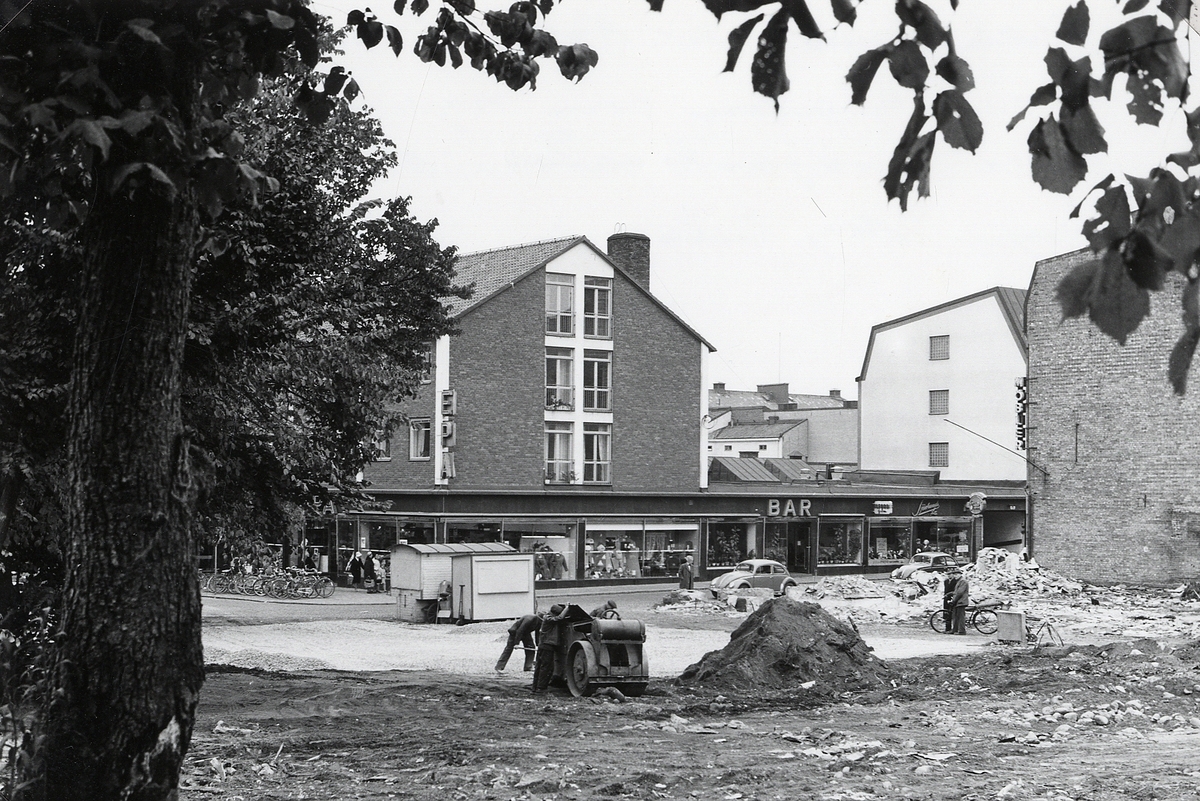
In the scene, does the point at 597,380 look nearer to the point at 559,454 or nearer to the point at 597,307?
the point at 597,307

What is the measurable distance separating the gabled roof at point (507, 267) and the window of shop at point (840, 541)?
11.3 metres

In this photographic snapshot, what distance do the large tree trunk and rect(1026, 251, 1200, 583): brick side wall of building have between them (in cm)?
3385

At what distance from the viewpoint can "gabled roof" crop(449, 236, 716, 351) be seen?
47.2 m

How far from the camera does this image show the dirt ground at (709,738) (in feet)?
35.3

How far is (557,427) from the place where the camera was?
159 feet

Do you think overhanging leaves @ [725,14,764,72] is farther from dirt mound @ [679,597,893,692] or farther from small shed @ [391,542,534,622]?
small shed @ [391,542,534,622]

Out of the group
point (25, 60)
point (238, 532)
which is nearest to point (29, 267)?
point (238, 532)

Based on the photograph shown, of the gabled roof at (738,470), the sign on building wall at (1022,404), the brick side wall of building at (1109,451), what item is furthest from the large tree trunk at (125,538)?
the gabled roof at (738,470)

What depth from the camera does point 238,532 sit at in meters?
18.6

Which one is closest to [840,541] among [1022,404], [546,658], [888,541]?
[888,541]

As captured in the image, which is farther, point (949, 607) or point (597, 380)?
point (597, 380)

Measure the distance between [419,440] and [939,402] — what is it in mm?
Result: 28356

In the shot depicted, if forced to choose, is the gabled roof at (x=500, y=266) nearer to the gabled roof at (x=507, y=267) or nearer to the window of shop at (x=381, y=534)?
the gabled roof at (x=507, y=267)

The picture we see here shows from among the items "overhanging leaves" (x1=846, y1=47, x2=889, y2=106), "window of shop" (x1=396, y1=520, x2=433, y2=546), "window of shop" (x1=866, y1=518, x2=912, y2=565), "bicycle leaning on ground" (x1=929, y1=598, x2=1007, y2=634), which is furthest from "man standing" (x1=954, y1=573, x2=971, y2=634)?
"overhanging leaves" (x1=846, y1=47, x2=889, y2=106)
